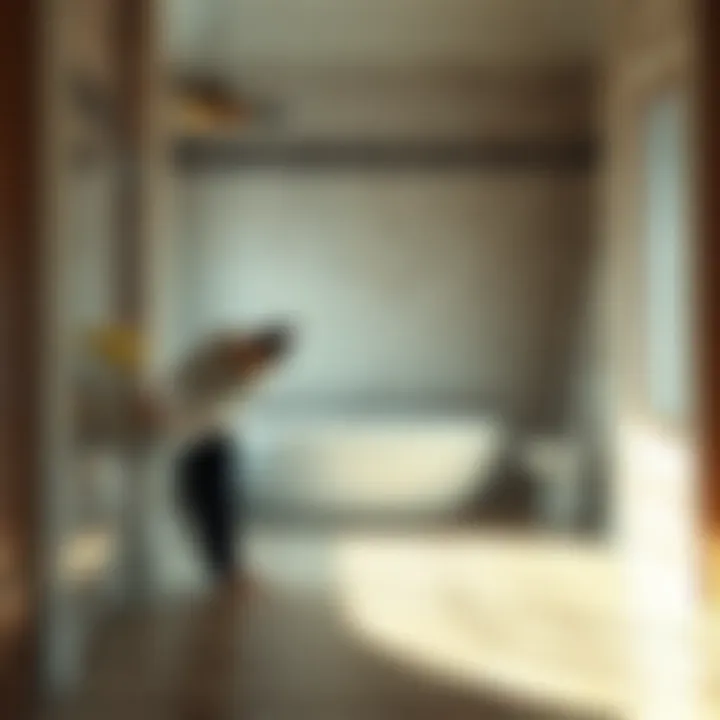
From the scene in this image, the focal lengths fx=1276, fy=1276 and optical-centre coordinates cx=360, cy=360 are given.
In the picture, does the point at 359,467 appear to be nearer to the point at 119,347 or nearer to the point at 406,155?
the point at 406,155

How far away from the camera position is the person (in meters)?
3.02

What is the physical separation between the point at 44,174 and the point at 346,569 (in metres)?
1.53

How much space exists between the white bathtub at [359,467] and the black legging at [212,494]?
0.71 m

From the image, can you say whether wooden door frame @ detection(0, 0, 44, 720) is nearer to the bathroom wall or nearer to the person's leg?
the person's leg

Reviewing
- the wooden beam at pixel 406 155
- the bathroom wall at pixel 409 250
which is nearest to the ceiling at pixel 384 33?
the bathroom wall at pixel 409 250

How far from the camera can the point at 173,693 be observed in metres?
2.29

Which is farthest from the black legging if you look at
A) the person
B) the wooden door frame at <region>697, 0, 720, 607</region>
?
the wooden door frame at <region>697, 0, 720, 607</region>

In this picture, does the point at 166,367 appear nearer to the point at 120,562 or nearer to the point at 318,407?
the point at 120,562

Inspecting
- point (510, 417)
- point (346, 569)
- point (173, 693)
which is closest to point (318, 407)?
point (510, 417)

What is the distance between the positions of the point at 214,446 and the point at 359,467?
3.13 feet

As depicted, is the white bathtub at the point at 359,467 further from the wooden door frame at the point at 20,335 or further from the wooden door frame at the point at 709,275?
the wooden door frame at the point at 20,335

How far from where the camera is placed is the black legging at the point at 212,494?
3059mm

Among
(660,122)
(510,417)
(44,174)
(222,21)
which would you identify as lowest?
(510,417)

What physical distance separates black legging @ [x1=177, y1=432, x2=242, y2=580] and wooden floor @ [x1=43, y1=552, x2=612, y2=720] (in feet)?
0.84
